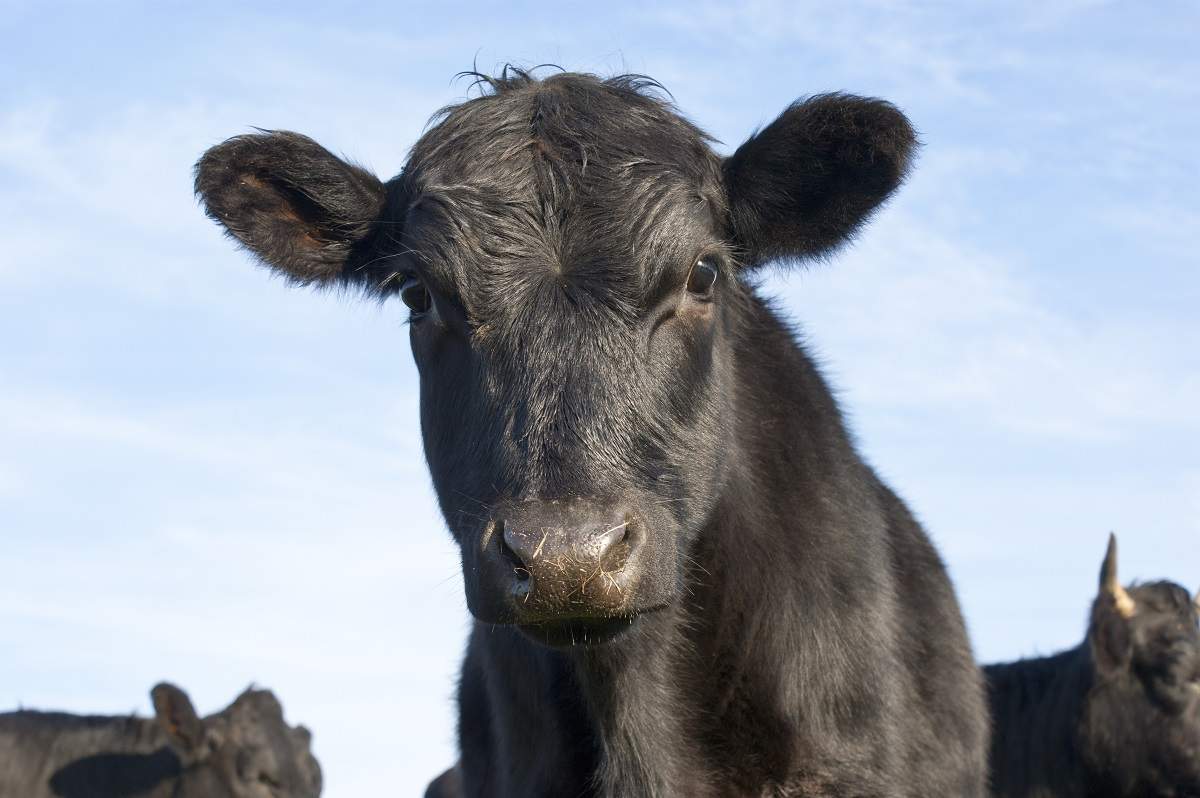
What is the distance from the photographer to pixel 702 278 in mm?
4645

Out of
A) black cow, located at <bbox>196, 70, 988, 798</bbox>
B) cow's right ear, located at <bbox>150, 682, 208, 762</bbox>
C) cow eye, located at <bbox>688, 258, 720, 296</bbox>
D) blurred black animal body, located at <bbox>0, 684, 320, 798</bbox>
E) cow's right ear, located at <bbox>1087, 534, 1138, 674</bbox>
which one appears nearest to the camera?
black cow, located at <bbox>196, 70, 988, 798</bbox>

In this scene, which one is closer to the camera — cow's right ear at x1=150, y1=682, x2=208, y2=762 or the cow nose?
the cow nose

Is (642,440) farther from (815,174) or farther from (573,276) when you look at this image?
(815,174)

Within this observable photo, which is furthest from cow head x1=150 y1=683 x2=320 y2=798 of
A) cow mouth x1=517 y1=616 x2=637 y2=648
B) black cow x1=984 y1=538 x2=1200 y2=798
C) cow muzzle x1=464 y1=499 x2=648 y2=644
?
cow muzzle x1=464 y1=499 x2=648 y2=644

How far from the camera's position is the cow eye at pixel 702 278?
181 inches

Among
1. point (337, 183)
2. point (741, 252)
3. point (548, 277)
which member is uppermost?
point (337, 183)

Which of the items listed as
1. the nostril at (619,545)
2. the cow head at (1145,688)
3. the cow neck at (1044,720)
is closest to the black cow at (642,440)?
the nostril at (619,545)

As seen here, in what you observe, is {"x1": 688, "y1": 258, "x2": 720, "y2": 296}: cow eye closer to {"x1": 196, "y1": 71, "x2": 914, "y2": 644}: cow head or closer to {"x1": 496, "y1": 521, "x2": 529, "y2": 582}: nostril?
{"x1": 196, "y1": 71, "x2": 914, "y2": 644}: cow head

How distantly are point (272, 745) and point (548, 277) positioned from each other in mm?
12306

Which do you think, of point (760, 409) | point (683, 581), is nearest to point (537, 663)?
point (683, 581)

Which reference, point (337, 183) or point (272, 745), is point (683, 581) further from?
point (272, 745)

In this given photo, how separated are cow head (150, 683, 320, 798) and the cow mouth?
39.8 feet

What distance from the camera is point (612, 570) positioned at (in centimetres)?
371

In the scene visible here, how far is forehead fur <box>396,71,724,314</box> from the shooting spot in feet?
14.2
